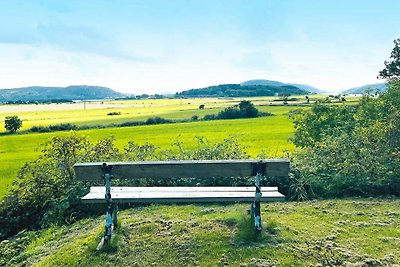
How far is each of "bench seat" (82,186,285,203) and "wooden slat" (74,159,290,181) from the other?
0.31m

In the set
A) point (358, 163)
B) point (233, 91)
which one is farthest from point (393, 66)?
point (233, 91)

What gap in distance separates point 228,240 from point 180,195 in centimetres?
95

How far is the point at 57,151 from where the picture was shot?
9.05m

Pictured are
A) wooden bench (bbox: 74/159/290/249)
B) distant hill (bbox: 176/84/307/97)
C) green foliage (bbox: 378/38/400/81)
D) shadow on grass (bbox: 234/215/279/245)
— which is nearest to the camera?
shadow on grass (bbox: 234/215/279/245)

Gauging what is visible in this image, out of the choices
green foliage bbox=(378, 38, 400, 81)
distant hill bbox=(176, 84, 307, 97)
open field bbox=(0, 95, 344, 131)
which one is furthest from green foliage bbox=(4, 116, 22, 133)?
distant hill bbox=(176, 84, 307, 97)

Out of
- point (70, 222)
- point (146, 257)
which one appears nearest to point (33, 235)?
point (70, 222)

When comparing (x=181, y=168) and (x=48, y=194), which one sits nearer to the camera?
(x=181, y=168)

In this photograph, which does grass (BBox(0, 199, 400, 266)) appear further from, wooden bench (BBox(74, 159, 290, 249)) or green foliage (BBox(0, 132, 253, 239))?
green foliage (BBox(0, 132, 253, 239))

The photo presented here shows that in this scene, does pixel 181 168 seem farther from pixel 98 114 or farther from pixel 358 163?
pixel 98 114

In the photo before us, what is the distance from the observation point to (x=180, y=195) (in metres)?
5.87

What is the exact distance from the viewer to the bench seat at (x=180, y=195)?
5730mm

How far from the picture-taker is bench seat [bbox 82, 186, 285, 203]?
5.73 meters

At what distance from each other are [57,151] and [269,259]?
586cm

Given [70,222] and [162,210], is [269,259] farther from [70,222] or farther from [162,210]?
[70,222]
